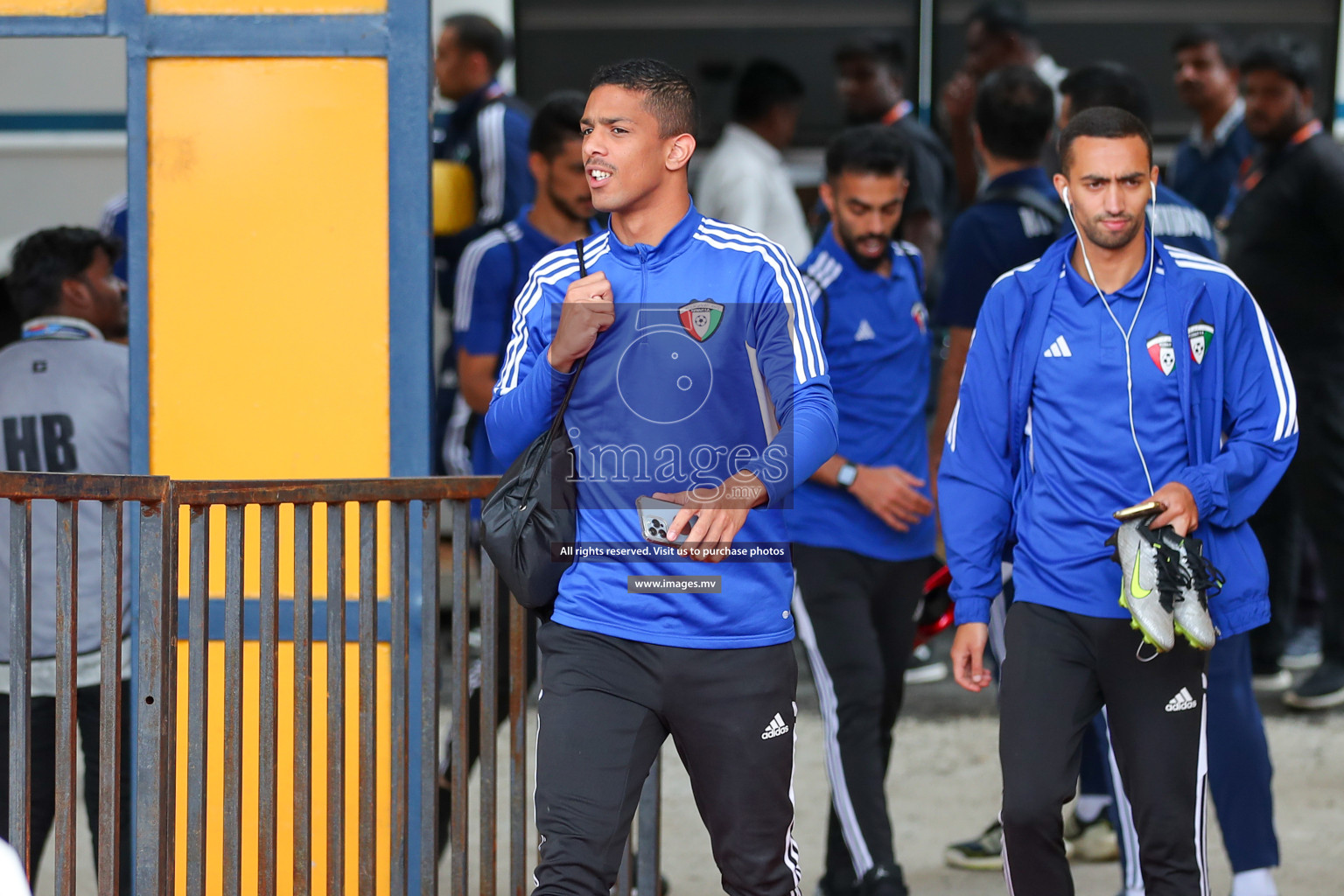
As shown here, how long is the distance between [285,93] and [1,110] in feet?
12.0

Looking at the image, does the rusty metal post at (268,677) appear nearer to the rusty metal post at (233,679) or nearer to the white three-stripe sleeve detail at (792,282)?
the rusty metal post at (233,679)

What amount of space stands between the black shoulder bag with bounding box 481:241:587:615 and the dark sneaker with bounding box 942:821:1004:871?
2.15 meters

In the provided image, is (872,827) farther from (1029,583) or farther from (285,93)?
(285,93)

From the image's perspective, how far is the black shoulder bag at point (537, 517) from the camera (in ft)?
10.1

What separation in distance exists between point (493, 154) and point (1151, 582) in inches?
164

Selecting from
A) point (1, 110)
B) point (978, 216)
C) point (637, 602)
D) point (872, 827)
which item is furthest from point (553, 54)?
point (637, 602)

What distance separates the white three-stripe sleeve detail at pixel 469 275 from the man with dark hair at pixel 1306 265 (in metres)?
2.88

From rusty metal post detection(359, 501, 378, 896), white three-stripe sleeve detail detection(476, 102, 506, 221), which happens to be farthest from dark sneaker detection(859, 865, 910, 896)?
Result: white three-stripe sleeve detail detection(476, 102, 506, 221)

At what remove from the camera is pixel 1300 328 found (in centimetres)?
602

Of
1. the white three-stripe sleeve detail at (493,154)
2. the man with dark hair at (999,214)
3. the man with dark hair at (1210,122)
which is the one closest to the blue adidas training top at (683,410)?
the man with dark hair at (999,214)

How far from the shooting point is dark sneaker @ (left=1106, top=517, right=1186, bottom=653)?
123 inches

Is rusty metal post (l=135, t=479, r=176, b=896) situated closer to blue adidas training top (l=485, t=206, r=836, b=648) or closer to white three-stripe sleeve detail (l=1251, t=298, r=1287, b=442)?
blue adidas training top (l=485, t=206, r=836, b=648)

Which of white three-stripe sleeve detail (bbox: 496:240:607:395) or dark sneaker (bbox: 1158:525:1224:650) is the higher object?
white three-stripe sleeve detail (bbox: 496:240:607:395)

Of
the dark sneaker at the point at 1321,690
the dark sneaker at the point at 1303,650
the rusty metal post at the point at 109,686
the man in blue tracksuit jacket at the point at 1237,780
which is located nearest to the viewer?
the rusty metal post at the point at 109,686
